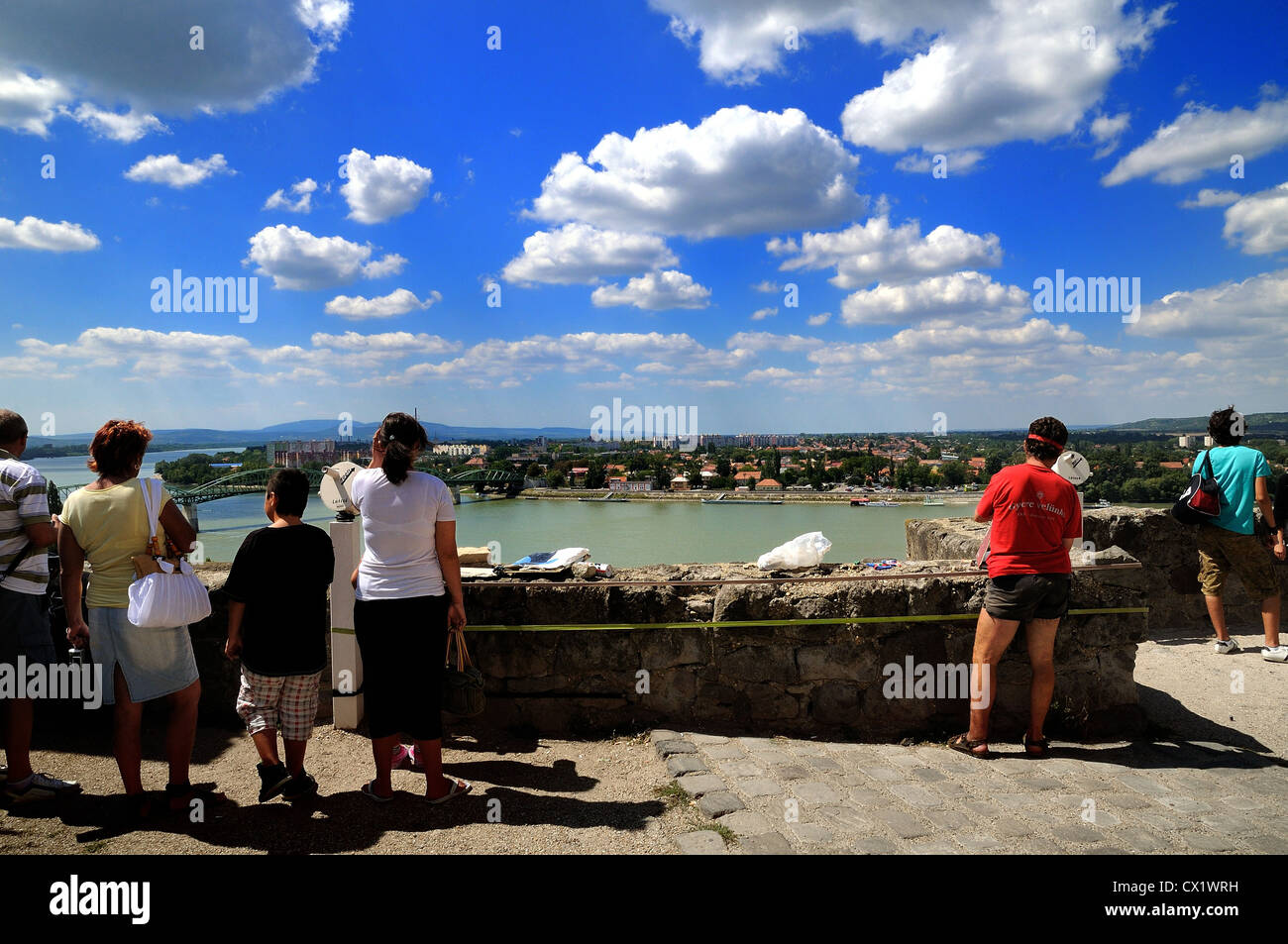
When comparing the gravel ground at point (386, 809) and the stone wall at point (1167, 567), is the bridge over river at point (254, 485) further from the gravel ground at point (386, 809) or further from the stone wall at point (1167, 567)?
the stone wall at point (1167, 567)

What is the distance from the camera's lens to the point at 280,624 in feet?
10.5

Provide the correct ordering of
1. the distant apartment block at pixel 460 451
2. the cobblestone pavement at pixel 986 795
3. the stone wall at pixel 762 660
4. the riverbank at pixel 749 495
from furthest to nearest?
the riverbank at pixel 749 495 → the distant apartment block at pixel 460 451 → the stone wall at pixel 762 660 → the cobblestone pavement at pixel 986 795

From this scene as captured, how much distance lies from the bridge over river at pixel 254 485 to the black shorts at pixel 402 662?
5734 millimetres

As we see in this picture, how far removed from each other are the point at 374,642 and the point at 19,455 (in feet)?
6.22

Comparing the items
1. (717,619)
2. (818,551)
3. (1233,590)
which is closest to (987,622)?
(818,551)

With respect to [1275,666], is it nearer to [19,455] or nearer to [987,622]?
[987,622]

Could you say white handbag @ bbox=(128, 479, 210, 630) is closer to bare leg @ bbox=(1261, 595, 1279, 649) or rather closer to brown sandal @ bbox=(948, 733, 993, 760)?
brown sandal @ bbox=(948, 733, 993, 760)

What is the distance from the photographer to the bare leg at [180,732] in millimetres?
3111

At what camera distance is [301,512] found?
3.28 meters

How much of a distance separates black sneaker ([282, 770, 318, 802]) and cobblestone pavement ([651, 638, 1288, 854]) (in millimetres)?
1652

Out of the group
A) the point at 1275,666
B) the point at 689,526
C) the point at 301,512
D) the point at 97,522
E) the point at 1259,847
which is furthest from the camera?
the point at 689,526

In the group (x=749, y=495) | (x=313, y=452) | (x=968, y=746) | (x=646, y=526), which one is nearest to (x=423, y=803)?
(x=968, y=746)

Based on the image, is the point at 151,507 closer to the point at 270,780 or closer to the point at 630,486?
the point at 270,780

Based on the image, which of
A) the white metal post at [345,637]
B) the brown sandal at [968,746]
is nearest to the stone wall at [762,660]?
the brown sandal at [968,746]
